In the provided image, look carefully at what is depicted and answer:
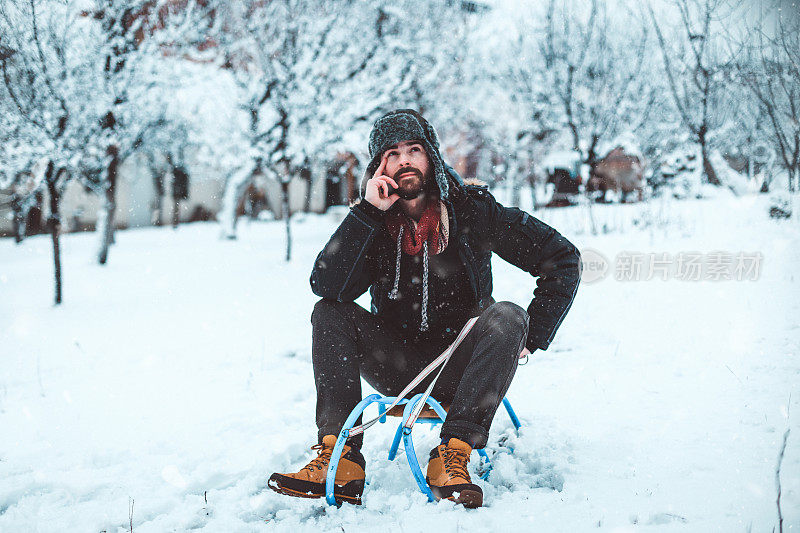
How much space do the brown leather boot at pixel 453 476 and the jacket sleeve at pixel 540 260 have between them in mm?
574

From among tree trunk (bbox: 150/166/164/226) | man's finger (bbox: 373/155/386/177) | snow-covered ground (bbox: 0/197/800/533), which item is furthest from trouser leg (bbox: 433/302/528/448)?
tree trunk (bbox: 150/166/164/226)

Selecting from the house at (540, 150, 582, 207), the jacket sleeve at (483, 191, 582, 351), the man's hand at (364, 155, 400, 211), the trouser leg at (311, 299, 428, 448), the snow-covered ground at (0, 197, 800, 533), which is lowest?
the snow-covered ground at (0, 197, 800, 533)

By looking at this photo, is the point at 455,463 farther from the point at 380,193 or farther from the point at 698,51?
the point at 698,51

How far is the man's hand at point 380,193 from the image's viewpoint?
267cm

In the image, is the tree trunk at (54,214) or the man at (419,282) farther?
the tree trunk at (54,214)

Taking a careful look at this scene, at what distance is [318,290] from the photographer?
2738mm

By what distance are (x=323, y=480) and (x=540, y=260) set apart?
1373 mm

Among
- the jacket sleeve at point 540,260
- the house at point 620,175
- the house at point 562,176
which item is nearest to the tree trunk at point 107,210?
the jacket sleeve at point 540,260

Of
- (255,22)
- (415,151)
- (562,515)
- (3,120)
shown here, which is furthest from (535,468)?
(255,22)

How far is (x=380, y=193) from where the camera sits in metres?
2.70

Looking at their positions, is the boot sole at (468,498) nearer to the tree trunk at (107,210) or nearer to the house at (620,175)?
the tree trunk at (107,210)

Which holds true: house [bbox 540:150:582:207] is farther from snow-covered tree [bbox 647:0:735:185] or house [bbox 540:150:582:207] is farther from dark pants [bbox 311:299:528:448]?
dark pants [bbox 311:299:528:448]

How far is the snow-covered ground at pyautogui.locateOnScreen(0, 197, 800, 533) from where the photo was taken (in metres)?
2.27

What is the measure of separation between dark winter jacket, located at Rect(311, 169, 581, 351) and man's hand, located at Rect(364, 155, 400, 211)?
0.05m
